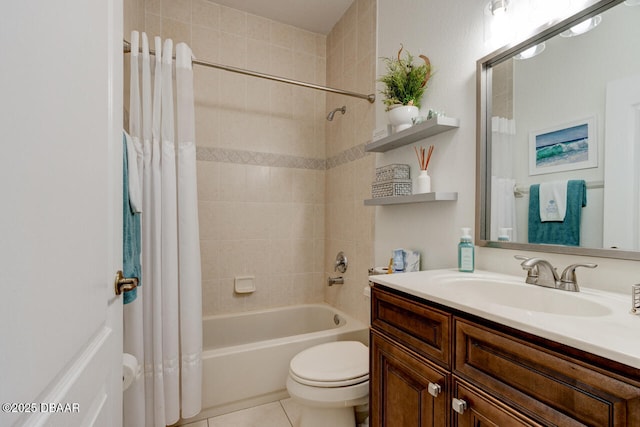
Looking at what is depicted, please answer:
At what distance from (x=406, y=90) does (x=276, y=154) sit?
4.07 ft

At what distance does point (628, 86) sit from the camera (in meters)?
0.87

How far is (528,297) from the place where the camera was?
3.19 ft

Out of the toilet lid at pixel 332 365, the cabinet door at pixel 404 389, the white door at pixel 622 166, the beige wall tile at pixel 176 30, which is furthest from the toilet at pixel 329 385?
the beige wall tile at pixel 176 30

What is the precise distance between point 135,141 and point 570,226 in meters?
1.80

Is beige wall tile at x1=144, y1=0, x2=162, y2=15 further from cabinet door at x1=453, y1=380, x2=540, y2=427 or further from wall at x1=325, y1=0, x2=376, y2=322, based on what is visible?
cabinet door at x1=453, y1=380, x2=540, y2=427

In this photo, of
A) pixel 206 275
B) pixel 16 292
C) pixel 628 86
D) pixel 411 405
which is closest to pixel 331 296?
pixel 206 275

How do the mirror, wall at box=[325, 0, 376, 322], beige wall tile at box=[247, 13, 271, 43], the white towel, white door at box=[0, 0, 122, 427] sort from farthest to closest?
beige wall tile at box=[247, 13, 271, 43]
wall at box=[325, 0, 376, 322]
the white towel
the mirror
white door at box=[0, 0, 122, 427]

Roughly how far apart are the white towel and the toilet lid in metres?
0.97

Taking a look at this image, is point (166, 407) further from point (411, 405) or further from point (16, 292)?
point (16, 292)

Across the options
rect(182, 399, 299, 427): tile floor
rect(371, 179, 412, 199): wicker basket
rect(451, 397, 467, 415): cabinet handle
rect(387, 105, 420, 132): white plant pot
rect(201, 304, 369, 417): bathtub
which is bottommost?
rect(182, 399, 299, 427): tile floor

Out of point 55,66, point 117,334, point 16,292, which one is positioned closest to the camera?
point 16,292

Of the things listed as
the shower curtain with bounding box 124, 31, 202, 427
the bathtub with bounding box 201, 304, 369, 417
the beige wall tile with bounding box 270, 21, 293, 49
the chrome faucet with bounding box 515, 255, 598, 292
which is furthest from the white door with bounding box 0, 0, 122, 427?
the beige wall tile with bounding box 270, 21, 293, 49

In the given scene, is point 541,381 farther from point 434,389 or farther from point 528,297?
point 528,297

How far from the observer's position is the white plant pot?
1.52m
